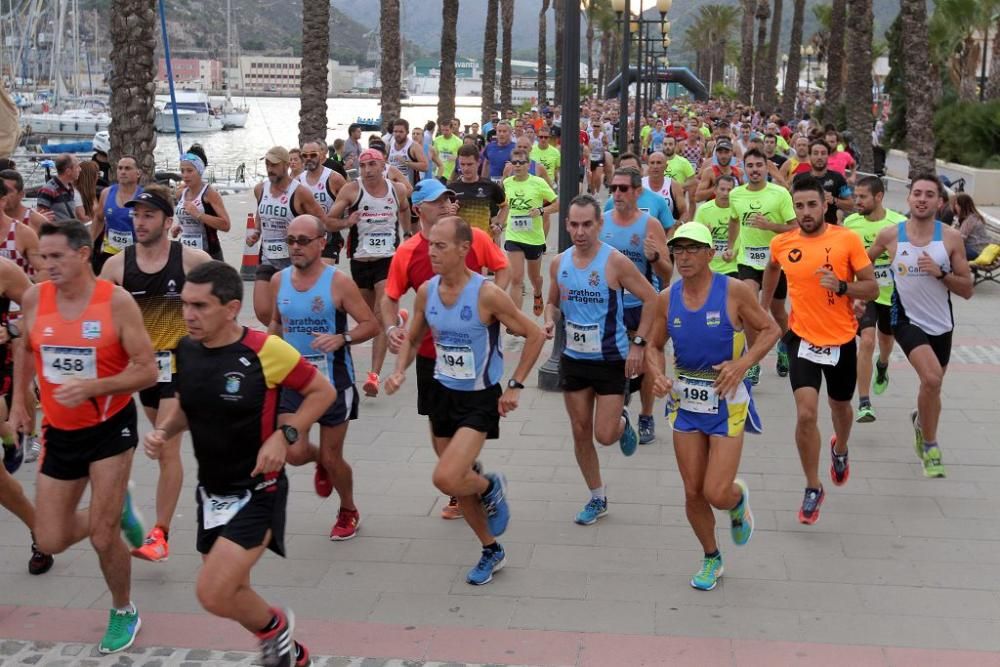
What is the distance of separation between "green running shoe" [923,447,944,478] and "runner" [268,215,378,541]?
3.71 meters

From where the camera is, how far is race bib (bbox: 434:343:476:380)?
6.15 metres

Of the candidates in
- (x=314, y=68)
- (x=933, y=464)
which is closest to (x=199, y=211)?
(x=933, y=464)

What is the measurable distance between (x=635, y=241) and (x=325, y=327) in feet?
9.82

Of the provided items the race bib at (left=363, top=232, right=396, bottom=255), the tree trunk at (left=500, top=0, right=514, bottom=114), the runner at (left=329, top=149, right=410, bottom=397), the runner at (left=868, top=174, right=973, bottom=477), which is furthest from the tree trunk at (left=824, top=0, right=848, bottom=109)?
the runner at (left=868, top=174, right=973, bottom=477)

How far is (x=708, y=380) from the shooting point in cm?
593

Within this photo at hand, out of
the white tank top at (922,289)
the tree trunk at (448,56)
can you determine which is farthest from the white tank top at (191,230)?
the tree trunk at (448,56)

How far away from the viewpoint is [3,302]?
22.1ft

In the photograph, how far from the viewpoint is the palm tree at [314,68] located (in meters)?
20.2

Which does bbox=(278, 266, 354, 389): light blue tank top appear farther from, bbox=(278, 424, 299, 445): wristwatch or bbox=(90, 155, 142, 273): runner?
bbox=(90, 155, 142, 273): runner

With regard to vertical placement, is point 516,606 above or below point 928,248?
below

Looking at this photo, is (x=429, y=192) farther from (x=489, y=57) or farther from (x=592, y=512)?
(x=489, y=57)

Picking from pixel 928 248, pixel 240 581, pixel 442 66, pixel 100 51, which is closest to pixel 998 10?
pixel 442 66

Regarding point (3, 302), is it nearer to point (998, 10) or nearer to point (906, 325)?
point (906, 325)

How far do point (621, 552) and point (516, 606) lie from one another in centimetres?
93
